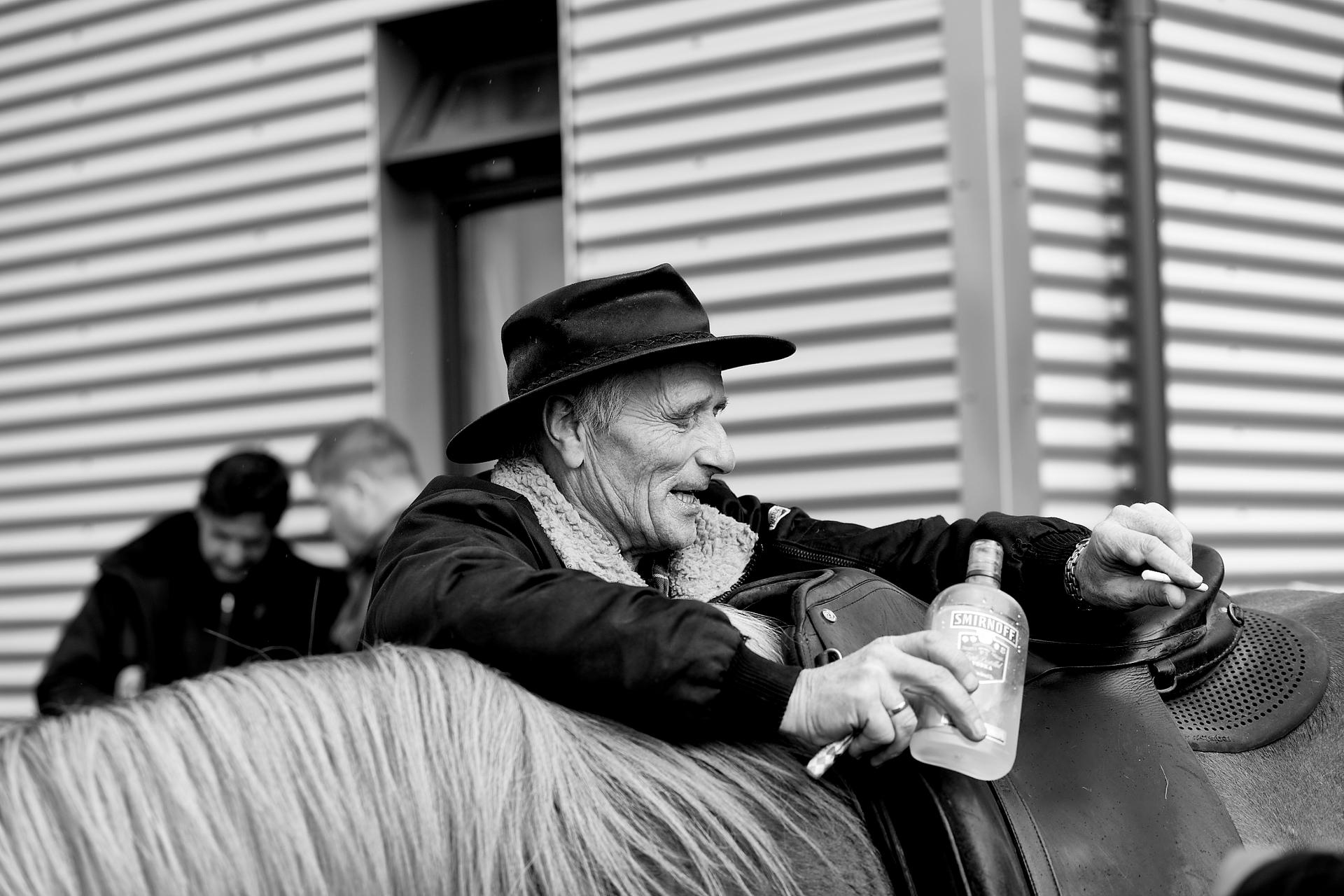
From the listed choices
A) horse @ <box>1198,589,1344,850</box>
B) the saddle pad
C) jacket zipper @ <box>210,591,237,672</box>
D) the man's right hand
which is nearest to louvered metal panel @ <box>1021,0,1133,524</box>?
the saddle pad

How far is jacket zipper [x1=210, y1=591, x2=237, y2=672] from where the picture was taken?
4793 mm

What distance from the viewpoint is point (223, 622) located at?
190 inches

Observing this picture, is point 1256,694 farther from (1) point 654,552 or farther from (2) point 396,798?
(2) point 396,798

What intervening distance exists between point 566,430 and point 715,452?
231 millimetres

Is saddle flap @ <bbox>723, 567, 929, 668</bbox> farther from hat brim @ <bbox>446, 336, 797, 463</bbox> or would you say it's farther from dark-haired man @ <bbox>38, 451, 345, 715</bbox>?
dark-haired man @ <bbox>38, 451, 345, 715</bbox>

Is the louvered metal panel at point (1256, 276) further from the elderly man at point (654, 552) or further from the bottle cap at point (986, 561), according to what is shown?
the bottle cap at point (986, 561)

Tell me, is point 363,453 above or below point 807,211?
below

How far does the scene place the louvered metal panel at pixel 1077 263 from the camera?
3.92 metres

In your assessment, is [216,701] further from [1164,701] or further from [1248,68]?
[1248,68]

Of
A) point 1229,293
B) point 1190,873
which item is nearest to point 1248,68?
point 1229,293

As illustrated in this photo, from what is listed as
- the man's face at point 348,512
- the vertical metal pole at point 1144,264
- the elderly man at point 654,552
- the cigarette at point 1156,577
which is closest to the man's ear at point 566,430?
the elderly man at point 654,552

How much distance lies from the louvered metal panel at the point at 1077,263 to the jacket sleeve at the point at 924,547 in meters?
1.77

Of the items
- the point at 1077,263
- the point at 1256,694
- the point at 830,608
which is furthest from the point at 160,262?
the point at 1256,694

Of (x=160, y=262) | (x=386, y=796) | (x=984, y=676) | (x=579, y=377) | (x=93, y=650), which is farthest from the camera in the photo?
(x=160, y=262)
